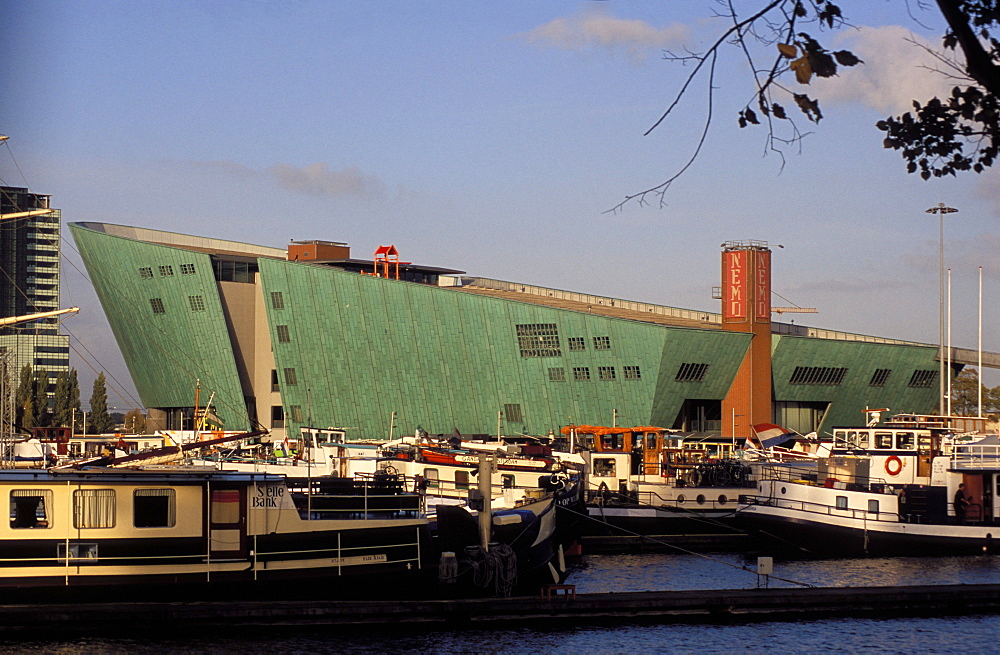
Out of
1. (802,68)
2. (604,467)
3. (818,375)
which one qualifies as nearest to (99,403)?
(818,375)

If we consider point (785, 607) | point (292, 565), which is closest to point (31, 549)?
point (292, 565)

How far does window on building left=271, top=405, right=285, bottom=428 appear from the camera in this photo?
111 metres

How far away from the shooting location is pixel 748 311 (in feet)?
318

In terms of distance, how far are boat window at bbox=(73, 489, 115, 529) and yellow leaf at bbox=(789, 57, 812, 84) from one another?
21.2m

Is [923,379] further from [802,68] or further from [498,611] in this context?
[802,68]

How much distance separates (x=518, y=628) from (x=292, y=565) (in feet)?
17.5

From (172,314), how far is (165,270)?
152 inches

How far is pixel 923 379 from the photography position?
343 feet

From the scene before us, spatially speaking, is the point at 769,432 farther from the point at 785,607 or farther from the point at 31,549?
the point at 31,549

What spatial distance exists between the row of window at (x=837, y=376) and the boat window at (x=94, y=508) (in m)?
78.4

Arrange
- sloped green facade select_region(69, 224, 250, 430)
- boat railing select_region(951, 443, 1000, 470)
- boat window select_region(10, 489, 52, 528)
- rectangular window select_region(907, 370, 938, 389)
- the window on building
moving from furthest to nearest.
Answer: the window on building < sloped green facade select_region(69, 224, 250, 430) < rectangular window select_region(907, 370, 938, 389) < boat railing select_region(951, 443, 1000, 470) < boat window select_region(10, 489, 52, 528)

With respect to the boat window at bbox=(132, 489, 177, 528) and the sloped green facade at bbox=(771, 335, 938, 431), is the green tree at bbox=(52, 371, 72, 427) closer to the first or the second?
the sloped green facade at bbox=(771, 335, 938, 431)

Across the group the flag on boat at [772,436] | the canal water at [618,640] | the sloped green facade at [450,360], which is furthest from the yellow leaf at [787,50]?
the sloped green facade at [450,360]

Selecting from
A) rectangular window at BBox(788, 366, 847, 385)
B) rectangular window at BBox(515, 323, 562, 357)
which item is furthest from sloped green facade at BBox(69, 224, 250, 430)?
rectangular window at BBox(788, 366, 847, 385)
